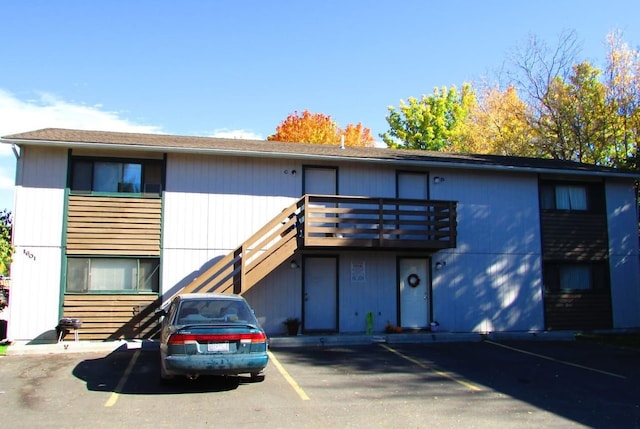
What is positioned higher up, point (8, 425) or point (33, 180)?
point (33, 180)

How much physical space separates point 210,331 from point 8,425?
2.89 metres

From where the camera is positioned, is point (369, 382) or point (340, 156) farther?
point (340, 156)

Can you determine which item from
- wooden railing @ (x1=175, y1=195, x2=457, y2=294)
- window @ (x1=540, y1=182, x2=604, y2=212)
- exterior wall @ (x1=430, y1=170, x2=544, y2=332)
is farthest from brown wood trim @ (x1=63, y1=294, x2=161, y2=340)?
window @ (x1=540, y1=182, x2=604, y2=212)

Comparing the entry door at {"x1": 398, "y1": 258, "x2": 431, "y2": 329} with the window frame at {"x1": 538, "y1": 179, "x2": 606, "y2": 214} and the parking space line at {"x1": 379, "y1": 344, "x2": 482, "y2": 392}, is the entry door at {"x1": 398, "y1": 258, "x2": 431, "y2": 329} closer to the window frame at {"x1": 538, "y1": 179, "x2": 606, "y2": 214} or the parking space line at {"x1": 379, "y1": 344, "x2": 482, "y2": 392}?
the parking space line at {"x1": 379, "y1": 344, "x2": 482, "y2": 392}

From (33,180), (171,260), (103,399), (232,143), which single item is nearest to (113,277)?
(171,260)

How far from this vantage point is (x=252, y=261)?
47.0 feet

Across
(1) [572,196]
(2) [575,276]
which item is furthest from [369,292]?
(1) [572,196]

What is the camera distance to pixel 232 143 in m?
16.6

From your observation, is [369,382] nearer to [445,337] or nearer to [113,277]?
[445,337]

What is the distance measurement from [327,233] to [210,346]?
7050mm

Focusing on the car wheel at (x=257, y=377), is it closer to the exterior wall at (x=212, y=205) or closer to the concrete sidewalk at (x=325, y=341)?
the concrete sidewalk at (x=325, y=341)

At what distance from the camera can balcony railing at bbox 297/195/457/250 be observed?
14492 millimetres

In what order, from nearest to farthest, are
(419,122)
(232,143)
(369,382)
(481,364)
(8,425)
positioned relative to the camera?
(8,425)
(369,382)
(481,364)
(232,143)
(419,122)

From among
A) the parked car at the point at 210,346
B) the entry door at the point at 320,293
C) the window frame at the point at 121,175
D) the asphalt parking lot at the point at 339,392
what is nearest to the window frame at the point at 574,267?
the asphalt parking lot at the point at 339,392
